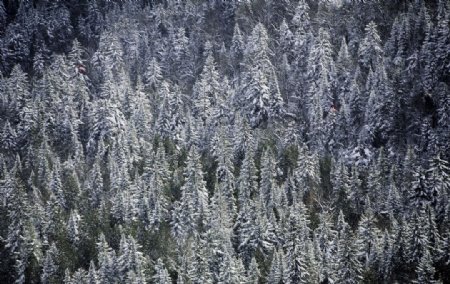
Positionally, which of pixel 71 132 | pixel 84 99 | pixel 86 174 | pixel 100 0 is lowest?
pixel 86 174

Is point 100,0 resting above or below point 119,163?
above

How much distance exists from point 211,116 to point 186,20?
138ft

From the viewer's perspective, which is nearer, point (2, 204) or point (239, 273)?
point (239, 273)

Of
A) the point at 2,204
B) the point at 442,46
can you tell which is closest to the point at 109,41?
the point at 2,204

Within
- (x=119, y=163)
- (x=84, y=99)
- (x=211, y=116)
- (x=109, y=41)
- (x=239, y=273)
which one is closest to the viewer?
(x=239, y=273)

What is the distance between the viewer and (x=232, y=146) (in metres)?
98.3

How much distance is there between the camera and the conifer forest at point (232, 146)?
69.1m

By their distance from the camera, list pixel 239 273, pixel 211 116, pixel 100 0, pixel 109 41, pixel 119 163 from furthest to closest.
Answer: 1. pixel 100 0
2. pixel 109 41
3. pixel 211 116
4. pixel 119 163
5. pixel 239 273

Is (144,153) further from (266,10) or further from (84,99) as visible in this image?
(266,10)

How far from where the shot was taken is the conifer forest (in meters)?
69.1

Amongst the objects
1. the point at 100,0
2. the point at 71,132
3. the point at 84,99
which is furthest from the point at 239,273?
the point at 100,0

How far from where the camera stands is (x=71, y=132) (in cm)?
10844

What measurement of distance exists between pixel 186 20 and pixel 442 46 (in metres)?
62.4

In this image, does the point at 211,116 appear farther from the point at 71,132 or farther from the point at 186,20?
the point at 186,20
